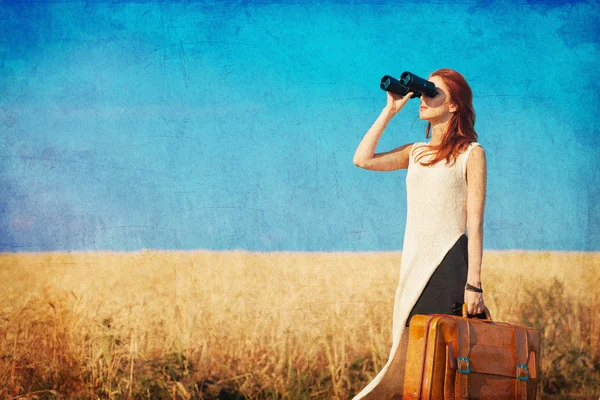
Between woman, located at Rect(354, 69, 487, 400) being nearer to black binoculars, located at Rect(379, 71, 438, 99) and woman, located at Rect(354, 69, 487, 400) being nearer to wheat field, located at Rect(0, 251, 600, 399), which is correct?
black binoculars, located at Rect(379, 71, 438, 99)

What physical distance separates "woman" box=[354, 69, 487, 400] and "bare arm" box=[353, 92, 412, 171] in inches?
5.3

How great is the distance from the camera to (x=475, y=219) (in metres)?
3.07

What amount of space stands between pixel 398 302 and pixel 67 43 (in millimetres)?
2217

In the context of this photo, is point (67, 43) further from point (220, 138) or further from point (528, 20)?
point (528, 20)

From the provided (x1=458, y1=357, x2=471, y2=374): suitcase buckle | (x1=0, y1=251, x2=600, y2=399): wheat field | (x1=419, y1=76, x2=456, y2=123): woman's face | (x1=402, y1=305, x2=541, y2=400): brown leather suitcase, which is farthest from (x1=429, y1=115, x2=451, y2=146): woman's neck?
(x1=0, y1=251, x2=600, y2=399): wheat field

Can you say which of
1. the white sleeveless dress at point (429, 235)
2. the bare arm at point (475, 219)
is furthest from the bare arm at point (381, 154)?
the bare arm at point (475, 219)


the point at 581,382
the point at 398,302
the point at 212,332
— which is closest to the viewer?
the point at 398,302

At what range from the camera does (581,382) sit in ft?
13.9

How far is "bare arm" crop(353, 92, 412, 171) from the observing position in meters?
3.32

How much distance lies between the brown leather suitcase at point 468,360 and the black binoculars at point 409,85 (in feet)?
3.01

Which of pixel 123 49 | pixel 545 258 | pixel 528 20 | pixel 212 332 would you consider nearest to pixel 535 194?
pixel 545 258

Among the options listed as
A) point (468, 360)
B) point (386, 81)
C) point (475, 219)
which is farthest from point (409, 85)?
point (468, 360)

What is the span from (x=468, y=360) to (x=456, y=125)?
0.96 metres

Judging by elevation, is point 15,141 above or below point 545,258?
above
